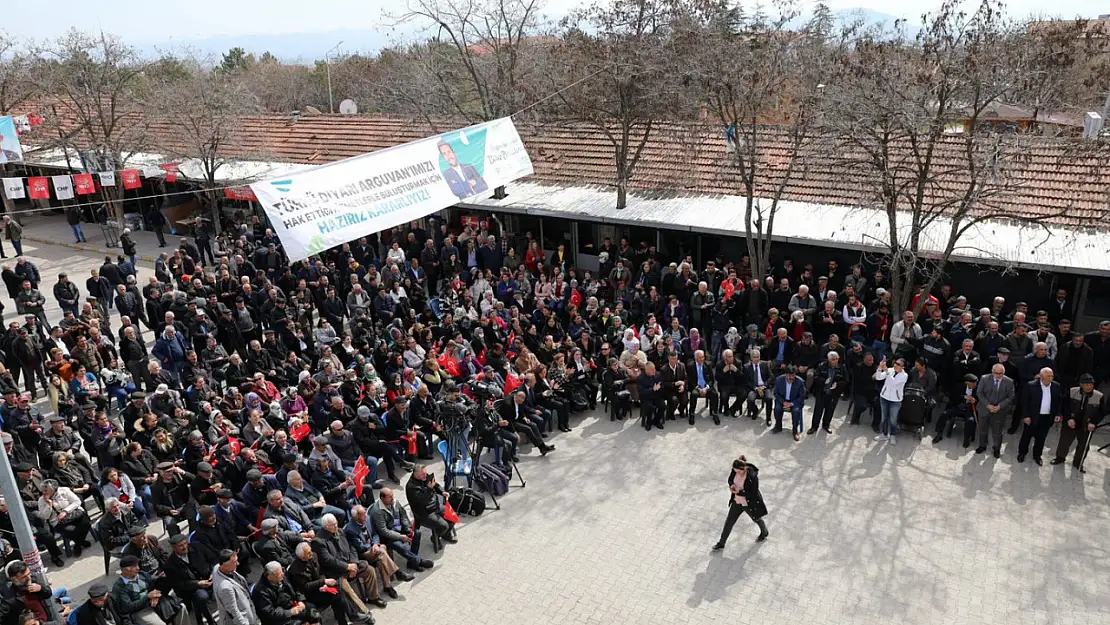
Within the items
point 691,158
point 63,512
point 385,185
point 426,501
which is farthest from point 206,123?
point 426,501

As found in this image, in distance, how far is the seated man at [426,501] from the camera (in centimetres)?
974

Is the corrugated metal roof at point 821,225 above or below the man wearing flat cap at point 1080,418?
above

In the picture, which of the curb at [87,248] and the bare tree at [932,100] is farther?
the curb at [87,248]

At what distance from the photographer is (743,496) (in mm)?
9703

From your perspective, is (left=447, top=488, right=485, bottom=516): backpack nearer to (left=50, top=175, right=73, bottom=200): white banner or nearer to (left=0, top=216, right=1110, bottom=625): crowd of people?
(left=0, top=216, right=1110, bottom=625): crowd of people

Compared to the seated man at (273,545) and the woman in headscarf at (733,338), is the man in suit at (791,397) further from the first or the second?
the seated man at (273,545)

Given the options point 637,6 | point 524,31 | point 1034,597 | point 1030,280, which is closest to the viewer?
point 1034,597

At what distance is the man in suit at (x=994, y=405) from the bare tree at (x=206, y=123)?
19163 millimetres

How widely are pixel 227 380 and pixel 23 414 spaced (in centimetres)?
291

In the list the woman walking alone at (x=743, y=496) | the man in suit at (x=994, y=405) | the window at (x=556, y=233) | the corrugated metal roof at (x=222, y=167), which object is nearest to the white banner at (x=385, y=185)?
the window at (x=556, y=233)

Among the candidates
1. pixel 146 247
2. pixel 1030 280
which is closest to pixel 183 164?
pixel 146 247

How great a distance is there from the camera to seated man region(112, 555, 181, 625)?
26.7 feet

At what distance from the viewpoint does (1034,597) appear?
29.0ft

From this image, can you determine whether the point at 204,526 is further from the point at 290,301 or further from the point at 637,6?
the point at 637,6
